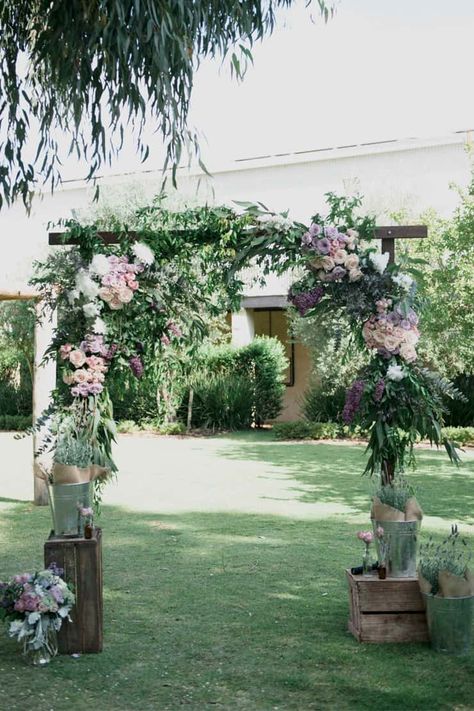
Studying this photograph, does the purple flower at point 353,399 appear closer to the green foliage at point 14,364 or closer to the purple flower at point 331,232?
the purple flower at point 331,232

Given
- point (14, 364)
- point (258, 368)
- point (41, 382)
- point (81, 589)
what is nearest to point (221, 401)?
point (258, 368)

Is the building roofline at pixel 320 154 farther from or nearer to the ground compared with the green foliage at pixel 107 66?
farther from the ground

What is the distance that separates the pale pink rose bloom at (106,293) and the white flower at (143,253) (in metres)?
0.28

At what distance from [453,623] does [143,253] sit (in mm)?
2815

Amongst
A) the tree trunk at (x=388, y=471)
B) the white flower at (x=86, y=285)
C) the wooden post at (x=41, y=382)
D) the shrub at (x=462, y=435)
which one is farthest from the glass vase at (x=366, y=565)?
the shrub at (x=462, y=435)

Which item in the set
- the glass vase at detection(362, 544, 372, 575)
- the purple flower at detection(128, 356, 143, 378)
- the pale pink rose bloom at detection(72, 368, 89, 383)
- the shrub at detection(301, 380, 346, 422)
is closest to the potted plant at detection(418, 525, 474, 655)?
Result: the glass vase at detection(362, 544, 372, 575)

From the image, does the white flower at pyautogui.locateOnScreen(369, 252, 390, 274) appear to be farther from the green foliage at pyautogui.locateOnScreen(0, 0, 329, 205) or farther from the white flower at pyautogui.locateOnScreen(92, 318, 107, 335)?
the white flower at pyautogui.locateOnScreen(92, 318, 107, 335)

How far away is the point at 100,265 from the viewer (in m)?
5.50

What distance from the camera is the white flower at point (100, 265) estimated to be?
18.0 feet

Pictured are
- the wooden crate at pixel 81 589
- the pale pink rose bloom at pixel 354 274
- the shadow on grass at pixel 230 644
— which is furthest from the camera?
the pale pink rose bloom at pixel 354 274

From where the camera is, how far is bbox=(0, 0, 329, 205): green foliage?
3.67m

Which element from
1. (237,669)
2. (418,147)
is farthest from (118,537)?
(418,147)

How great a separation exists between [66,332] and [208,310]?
0.96 meters

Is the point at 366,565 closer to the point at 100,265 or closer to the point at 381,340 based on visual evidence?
the point at 381,340
